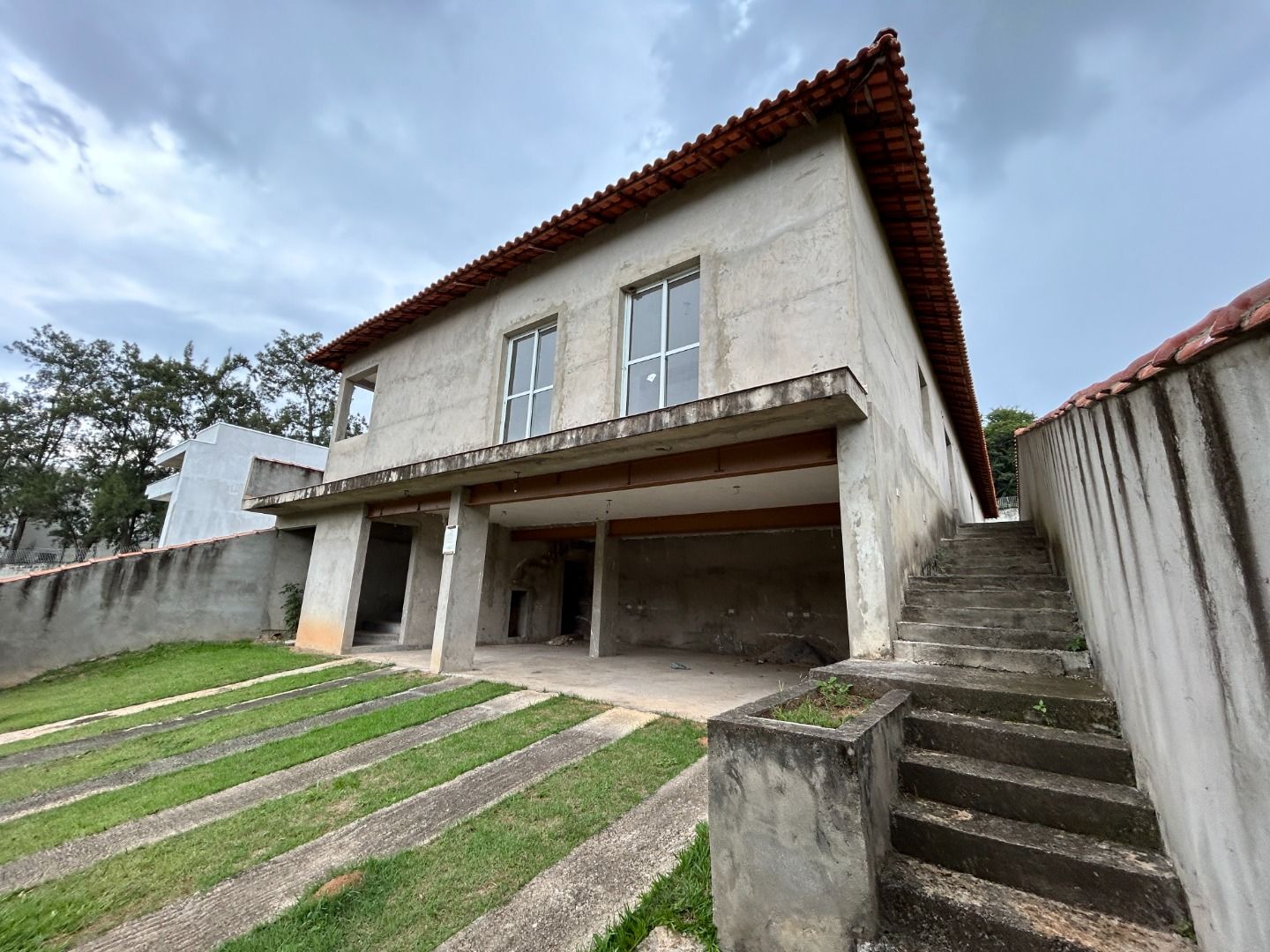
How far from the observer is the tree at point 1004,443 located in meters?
26.3

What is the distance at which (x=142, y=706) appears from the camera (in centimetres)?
646

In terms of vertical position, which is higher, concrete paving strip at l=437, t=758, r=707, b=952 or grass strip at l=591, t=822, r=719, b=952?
grass strip at l=591, t=822, r=719, b=952

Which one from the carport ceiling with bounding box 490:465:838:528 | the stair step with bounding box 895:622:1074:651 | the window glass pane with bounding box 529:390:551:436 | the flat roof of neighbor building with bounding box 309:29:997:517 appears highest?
the flat roof of neighbor building with bounding box 309:29:997:517

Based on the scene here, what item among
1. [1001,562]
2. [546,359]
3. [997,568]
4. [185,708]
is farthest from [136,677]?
[1001,562]

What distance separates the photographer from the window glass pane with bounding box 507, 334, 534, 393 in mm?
8008

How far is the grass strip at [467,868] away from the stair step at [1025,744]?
1889 millimetres

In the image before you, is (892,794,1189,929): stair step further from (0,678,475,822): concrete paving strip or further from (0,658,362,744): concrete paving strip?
(0,658,362,744): concrete paving strip

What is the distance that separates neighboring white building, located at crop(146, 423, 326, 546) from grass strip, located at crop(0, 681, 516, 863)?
15451 mm

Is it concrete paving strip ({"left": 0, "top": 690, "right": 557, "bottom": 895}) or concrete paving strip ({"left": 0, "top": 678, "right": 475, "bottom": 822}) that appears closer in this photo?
concrete paving strip ({"left": 0, "top": 690, "right": 557, "bottom": 895})

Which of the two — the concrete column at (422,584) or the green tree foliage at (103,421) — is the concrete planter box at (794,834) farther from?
the green tree foliage at (103,421)

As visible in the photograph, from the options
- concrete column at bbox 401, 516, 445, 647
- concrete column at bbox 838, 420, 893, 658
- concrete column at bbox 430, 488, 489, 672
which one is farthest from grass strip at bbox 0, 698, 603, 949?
concrete column at bbox 401, 516, 445, 647

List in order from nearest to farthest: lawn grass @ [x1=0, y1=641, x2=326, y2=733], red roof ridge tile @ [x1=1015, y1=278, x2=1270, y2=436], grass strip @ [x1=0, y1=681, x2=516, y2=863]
Answer: red roof ridge tile @ [x1=1015, y1=278, x2=1270, y2=436] → grass strip @ [x1=0, y1=681, x2=516, y2=863] → lawn grass @ [x1=0, y1=641, x2=326, y2=733]

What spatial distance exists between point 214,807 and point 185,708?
362cm

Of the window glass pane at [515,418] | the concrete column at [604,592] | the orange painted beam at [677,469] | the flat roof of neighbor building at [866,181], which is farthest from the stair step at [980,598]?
the concrete column at [604,592]
